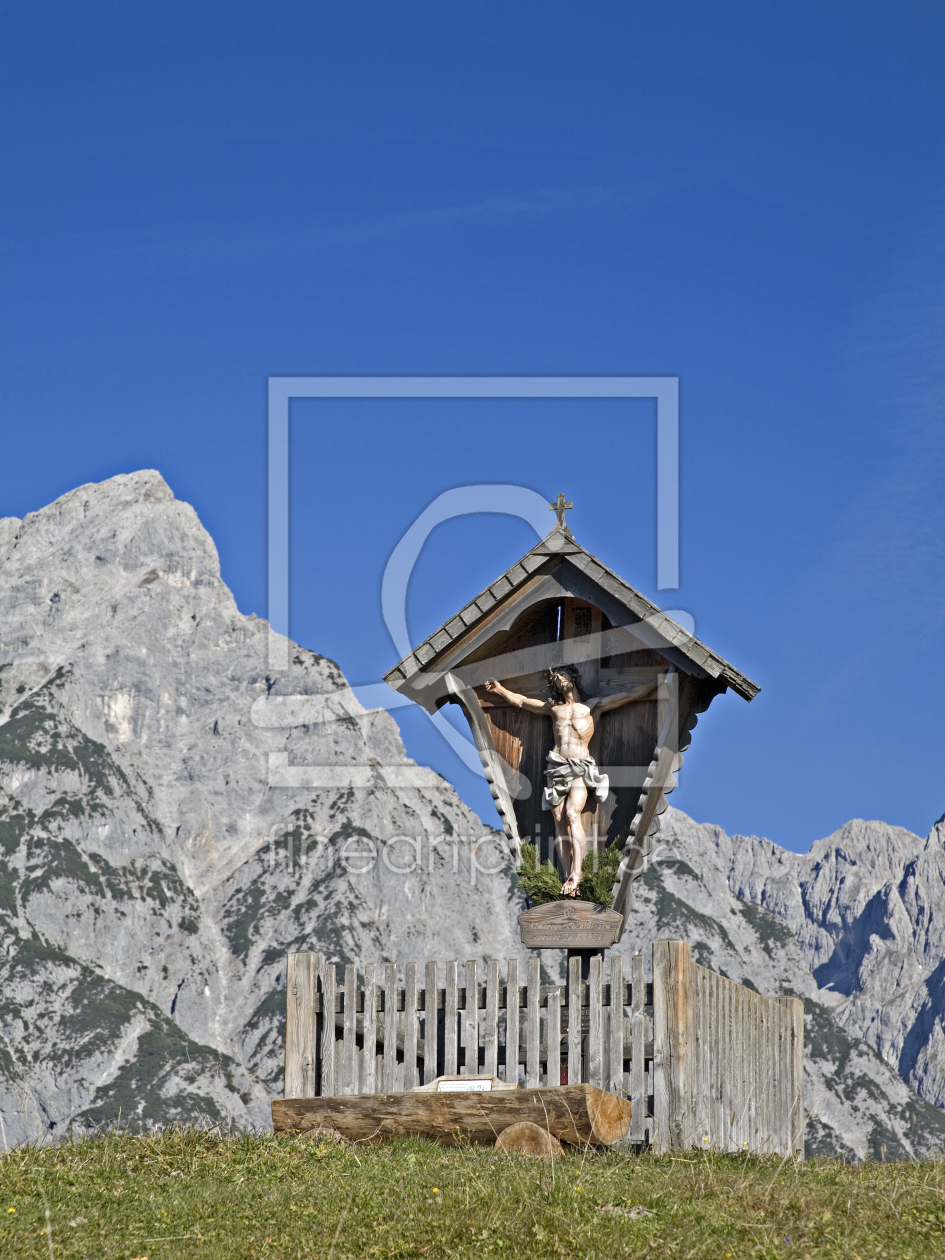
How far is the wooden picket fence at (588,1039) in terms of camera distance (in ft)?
40.6

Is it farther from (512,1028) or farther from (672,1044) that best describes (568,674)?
(672,1044)

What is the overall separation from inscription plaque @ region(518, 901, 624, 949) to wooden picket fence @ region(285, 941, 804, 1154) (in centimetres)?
76

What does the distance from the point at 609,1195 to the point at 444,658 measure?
21.9ft

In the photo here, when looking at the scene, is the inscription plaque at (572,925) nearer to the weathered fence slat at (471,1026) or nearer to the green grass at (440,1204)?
the weathered fence slat at (471,1026)

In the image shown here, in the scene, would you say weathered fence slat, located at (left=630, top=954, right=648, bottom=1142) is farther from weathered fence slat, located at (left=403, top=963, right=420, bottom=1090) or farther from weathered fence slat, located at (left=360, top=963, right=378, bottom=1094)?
weathered fence slat, located at (left=360, top=963, right=378, bottom=1094)

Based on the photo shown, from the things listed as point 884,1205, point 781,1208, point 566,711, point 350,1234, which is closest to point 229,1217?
point 350,1234

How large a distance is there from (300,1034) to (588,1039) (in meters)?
2.85

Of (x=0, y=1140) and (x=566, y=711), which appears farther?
(x=566, y=711)

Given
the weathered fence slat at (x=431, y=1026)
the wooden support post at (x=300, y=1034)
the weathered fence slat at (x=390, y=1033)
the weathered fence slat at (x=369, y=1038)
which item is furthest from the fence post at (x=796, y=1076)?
the wooden support post at (x=300, y=1034)

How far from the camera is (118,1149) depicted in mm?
11875

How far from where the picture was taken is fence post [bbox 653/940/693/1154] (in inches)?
480

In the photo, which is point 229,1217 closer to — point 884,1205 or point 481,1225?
point 481,1225

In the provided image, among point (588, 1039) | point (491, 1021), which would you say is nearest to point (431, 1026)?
point (491, 1021)

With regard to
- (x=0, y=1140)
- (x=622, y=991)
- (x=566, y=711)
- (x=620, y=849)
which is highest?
(x=566, y=711)
